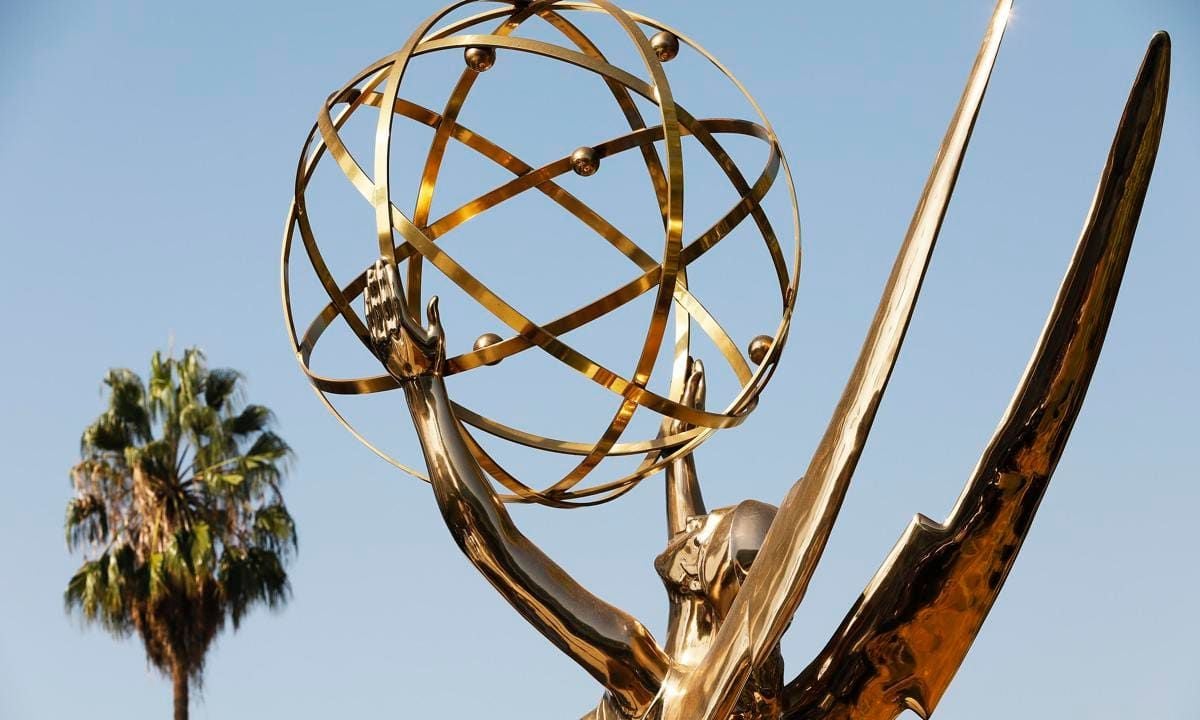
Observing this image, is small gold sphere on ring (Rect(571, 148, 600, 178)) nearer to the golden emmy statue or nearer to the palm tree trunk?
the golden emmy statue

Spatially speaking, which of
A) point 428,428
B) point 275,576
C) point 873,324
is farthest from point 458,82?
point 275,576

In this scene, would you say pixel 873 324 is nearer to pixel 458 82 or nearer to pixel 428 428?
pixel 428 428

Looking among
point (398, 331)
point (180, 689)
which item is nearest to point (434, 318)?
point (398, 331)

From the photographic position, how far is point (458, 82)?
6012 millimetres

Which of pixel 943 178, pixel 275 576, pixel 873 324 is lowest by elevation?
pixel 873 324

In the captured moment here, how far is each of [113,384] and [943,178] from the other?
16.2 meters

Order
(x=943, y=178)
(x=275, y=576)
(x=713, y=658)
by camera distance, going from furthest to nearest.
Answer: (x=275, y=576) < (x=713, y=658) < (x=943, y=178)

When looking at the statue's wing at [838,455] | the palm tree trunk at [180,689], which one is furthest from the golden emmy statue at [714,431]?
the palm tree trunk at [180,689]

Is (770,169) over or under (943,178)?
over

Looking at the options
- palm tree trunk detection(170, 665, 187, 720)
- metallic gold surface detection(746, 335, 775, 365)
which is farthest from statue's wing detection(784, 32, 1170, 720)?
palm tree trunk detection(170, 665, 187, 720)

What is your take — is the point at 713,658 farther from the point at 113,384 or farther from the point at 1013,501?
the point at 113,384

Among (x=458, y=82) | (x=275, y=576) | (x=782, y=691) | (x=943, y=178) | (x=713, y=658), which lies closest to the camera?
(x=943, y=178)

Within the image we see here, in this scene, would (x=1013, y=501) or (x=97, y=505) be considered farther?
(x=97, y=505)

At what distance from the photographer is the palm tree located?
17.6 metres
